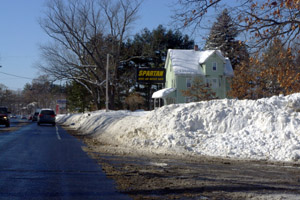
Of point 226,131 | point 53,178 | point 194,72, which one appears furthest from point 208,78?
point 53,178

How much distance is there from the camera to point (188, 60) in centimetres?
5288

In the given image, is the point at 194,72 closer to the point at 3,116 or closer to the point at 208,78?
the point at 208,78

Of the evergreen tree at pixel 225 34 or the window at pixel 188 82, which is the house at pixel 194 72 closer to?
the window at pixel 188 82

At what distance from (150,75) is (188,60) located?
19.2m

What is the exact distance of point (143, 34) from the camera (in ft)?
216

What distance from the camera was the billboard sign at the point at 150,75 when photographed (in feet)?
113

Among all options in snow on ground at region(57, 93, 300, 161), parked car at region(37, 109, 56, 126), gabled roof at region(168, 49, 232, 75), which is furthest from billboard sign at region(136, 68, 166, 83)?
gabled roof at region(168, 49, 232, 75)

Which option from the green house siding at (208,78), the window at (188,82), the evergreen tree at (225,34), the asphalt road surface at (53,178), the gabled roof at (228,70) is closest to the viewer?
the asphalt road surface at (53,178)

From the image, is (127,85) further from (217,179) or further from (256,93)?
(217,179)

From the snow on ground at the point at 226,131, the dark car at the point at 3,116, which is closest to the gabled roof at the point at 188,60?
the dark car at the point at 3,116

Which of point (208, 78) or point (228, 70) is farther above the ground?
point (228, 70)

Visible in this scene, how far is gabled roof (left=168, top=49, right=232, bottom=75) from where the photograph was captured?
50.8 metres

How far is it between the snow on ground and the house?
31.0 meters

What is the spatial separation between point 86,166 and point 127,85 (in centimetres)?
5582
